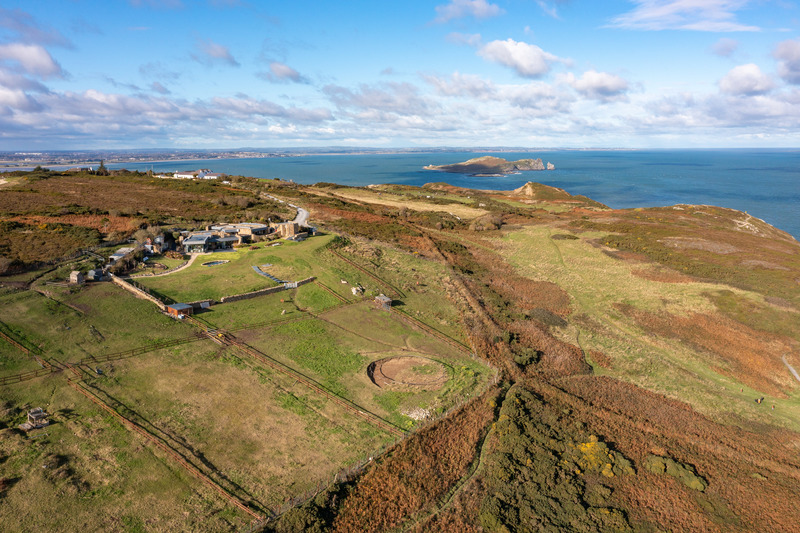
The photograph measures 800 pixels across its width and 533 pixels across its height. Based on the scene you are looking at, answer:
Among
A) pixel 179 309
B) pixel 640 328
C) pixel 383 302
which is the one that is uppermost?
pixel 179 309

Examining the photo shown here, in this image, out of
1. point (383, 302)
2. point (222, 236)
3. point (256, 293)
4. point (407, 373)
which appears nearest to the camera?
point (407, 373)

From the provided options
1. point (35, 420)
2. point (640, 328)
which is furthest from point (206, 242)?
point (640, 328)

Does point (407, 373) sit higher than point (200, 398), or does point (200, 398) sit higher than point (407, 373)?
point (200, 398)

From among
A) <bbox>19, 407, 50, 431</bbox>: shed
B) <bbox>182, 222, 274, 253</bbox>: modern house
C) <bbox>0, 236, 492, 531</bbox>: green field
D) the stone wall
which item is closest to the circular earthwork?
<bbox>0, 236, 492, 531</bbox>: green field

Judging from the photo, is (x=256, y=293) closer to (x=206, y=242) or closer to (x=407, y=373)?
(x=206, y=242)

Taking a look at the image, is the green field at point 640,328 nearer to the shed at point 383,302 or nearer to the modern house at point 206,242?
the shed at point 383,302

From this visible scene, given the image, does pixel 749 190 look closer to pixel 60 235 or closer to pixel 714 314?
pixel 714 314

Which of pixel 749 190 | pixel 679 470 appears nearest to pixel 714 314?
pixel 679 470
